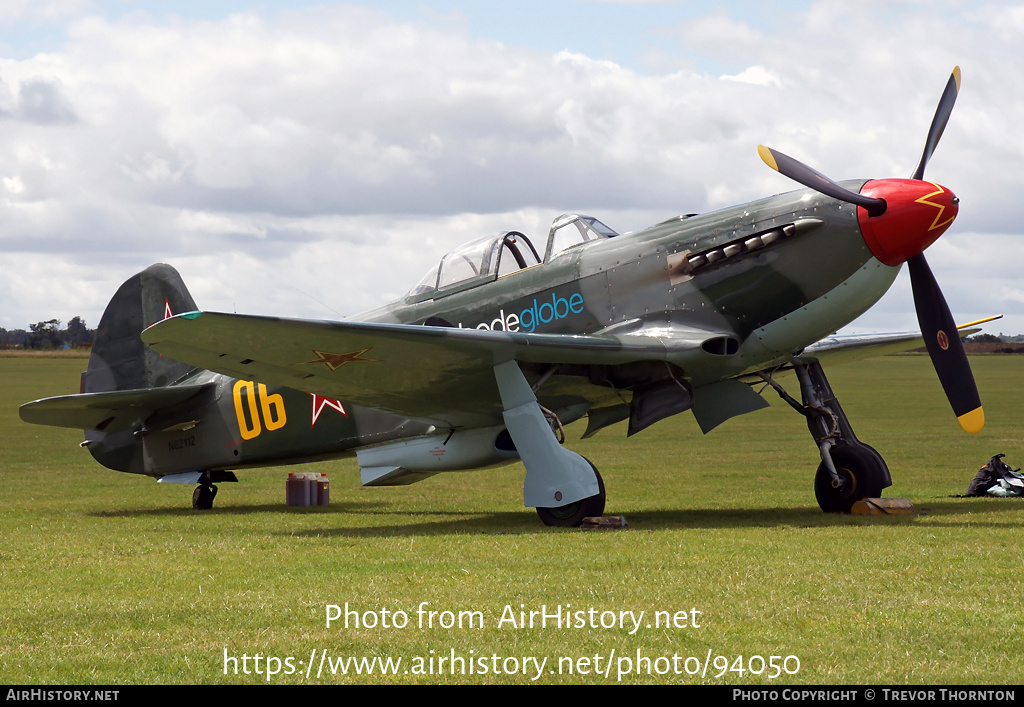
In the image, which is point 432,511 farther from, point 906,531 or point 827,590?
point 827,590

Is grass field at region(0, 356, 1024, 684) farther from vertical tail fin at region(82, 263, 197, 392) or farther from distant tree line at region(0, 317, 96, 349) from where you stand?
distant tree line at region(0, 317, 96, 349)

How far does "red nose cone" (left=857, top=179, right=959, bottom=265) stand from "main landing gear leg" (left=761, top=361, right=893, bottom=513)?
6.52ft

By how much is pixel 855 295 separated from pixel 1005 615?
4.74 metres

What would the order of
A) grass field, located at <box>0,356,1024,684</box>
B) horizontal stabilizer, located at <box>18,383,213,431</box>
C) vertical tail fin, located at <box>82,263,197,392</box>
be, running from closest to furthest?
grass field, located at <box>0,356,1024,684</box> < horizontal stabilizer, located at <box>18,383,213,431</box> < vertical tail fin, located at <box>82,263,197,392</box>

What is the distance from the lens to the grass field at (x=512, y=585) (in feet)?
16.0

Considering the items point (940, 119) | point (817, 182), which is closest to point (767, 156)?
point (817, 182)

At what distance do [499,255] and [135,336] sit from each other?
5.55m

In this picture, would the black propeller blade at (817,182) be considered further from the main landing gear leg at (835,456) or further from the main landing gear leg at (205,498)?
the main landing gear leg at (205,498)

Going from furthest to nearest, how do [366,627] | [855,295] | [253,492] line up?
[253,492]
[855,295]
[366,627]

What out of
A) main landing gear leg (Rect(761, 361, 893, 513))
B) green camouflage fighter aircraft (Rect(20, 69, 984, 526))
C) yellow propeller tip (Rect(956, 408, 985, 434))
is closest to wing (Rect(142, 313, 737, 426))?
green camouflage fighter aircraft (Rect(20, 69, 984, 526))

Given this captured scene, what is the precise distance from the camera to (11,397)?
151 ft

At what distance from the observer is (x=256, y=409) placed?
13.1 meters

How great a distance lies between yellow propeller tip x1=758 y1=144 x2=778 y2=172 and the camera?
9828mm
